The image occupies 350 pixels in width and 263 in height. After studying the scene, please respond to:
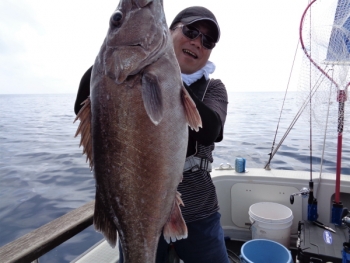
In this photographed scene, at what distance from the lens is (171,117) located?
4.83 feet

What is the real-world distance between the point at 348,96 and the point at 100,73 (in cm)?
373

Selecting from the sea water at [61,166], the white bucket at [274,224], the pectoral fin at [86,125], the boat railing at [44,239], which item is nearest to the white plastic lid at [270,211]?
the white bucket at [274,224]

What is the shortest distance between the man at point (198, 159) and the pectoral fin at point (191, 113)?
0.51m

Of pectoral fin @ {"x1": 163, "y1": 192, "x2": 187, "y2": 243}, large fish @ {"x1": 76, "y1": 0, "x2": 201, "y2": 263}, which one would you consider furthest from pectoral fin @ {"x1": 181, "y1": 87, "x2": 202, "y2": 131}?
pectoral fin @ {"x1": 163, "y1": 192, "x2": 187, "y2": 243}

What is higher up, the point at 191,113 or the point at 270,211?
the point at 191,113

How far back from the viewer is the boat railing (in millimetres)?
1829

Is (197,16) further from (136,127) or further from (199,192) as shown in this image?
(199,192)

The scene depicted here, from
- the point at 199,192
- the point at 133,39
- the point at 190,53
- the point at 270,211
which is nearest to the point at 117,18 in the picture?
the point at 133,39

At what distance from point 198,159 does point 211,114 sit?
62cm

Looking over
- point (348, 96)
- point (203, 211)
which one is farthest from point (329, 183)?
point (203, 211)

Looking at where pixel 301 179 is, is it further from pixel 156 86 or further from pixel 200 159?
pixel 156 86

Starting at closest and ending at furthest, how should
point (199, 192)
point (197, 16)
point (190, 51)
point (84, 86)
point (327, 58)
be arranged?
1. point (84, 86)
2. point (197, 16)
3. point (190, 51)
4. point (199, 192)
5. point (327, 58)

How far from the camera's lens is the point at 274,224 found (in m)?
4.40

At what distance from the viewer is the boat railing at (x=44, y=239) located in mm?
1829
